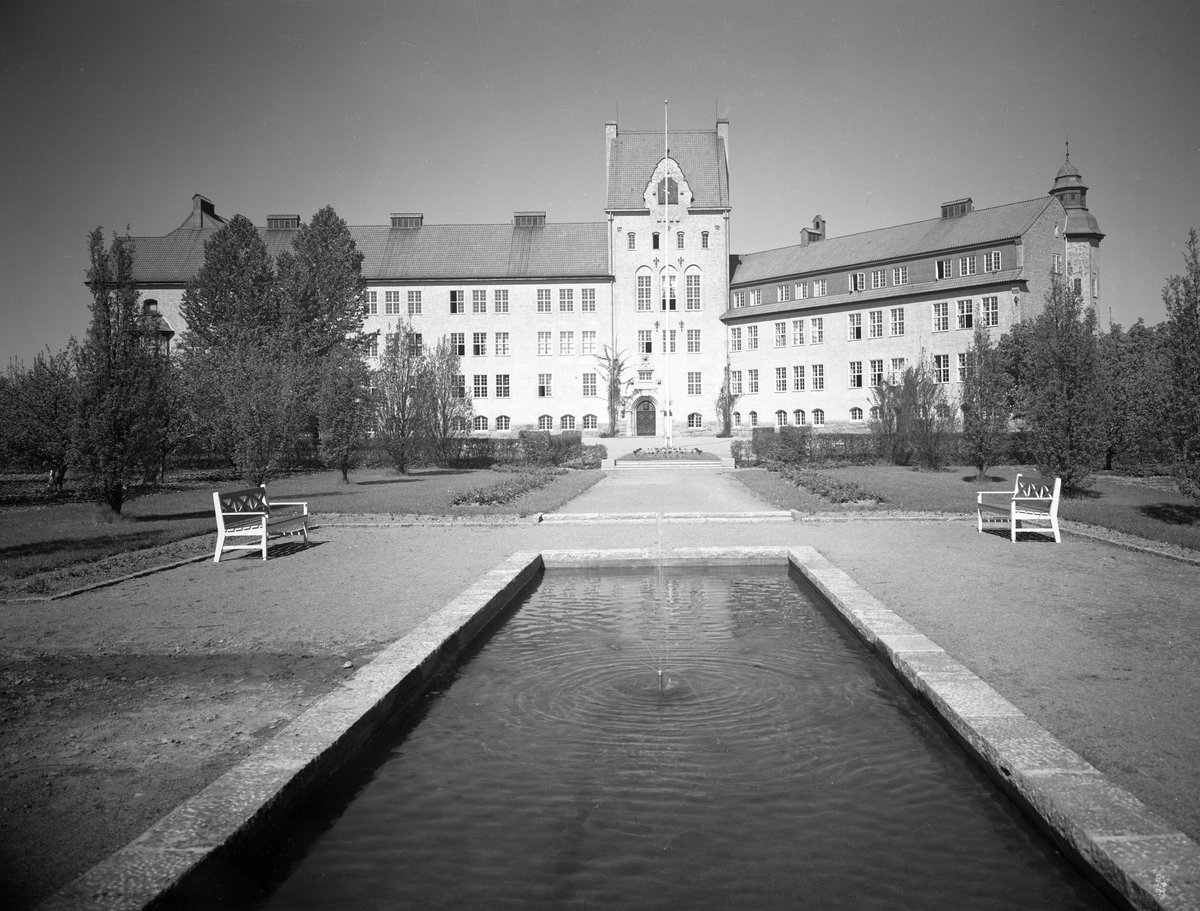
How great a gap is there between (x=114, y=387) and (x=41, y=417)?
9387mm

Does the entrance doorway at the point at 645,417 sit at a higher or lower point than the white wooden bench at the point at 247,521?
higher

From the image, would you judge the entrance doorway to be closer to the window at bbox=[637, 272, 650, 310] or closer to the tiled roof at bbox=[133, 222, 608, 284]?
the window at bbox=[637, 272, 650, 310]

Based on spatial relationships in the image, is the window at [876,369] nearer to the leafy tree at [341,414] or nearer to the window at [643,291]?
the window at [643,291]

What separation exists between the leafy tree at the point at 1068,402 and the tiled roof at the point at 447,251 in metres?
45.1

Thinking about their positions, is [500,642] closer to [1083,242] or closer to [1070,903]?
[1070,903]

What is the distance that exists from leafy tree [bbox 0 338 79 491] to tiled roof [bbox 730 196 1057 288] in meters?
47.5

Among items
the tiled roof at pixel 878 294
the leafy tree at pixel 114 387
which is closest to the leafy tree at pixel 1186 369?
the leafy tree at pixel 114 387

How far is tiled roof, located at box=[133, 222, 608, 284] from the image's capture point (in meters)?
62.2

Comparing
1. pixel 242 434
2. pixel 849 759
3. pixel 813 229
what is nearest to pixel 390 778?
pixel 849 759

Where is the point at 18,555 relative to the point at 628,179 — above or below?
below

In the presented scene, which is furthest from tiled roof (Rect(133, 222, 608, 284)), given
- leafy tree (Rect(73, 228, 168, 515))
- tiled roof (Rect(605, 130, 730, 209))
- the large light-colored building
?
leafy tree (Rect(73, 228, 168, 515))

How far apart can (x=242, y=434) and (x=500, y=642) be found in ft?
48.8

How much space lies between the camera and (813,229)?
68.1 meters

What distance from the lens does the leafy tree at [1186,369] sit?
13305 mm
